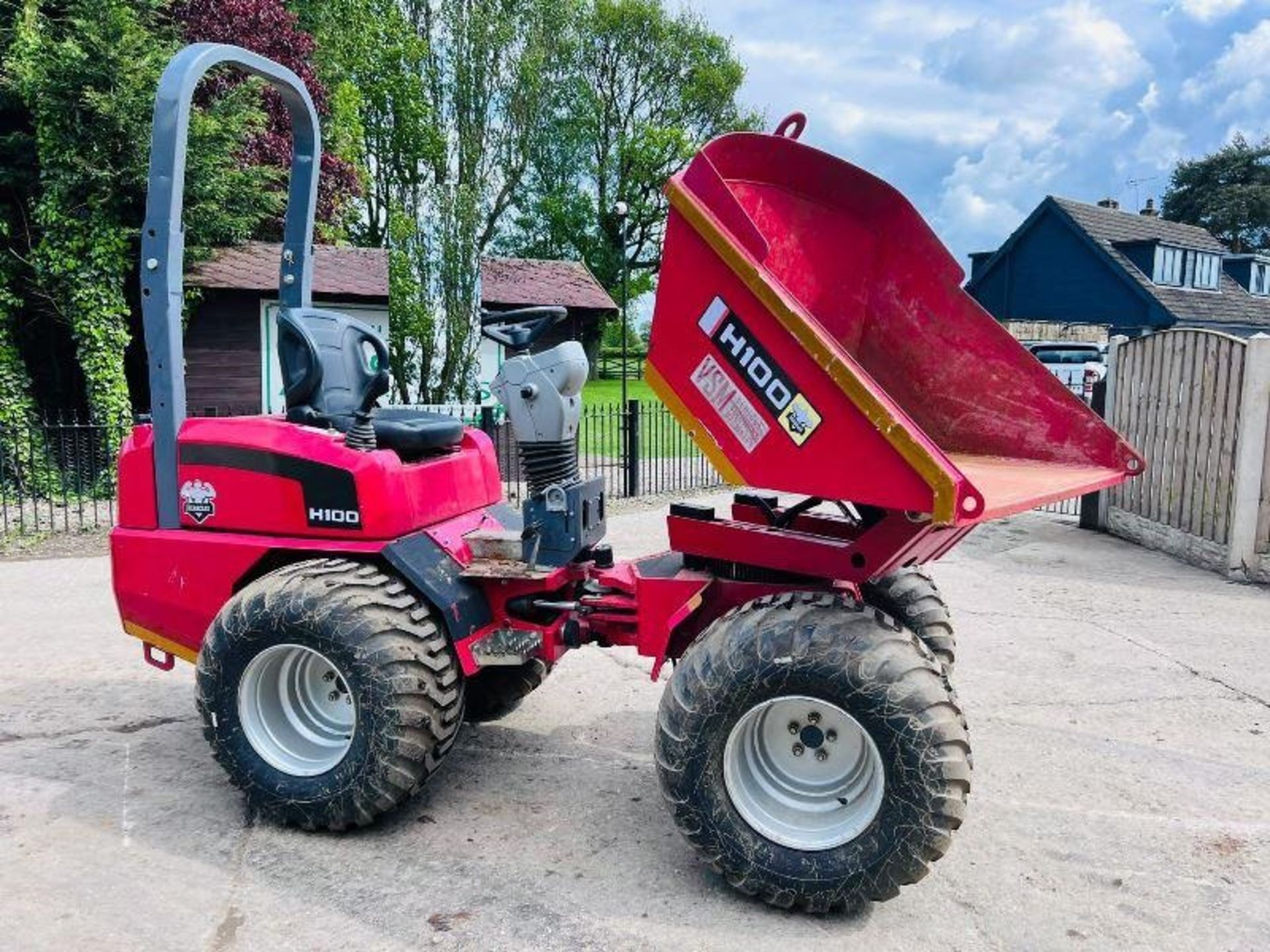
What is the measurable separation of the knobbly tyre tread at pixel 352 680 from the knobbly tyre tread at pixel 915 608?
173cm

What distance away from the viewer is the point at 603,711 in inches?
188

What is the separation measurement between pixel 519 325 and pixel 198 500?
4.68ft

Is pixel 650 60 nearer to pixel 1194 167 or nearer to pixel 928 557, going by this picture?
pixel 1194 167

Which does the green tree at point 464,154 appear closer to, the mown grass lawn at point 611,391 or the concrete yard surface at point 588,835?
the mown grass lawn at point 611,391

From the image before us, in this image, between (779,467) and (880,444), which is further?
(779,467)

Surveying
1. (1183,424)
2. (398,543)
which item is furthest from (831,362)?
(1183,424)

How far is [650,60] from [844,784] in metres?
44.4

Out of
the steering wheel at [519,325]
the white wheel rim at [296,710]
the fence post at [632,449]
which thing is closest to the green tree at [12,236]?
the fence post at [632,449]

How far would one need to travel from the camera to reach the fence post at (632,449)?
11742 millimetres

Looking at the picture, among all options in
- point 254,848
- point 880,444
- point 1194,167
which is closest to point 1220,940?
point 880,444

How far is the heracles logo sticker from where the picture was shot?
379 centimetres

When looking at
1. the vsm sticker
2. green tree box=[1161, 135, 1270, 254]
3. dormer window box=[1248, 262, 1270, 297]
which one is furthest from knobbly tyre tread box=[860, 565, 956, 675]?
green tree box=[1161, 135, 1270, 254]

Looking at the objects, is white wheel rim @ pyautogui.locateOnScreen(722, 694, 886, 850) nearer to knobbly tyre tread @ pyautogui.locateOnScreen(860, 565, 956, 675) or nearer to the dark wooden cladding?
knobbly tyre tread @ pyautogui.locateOnScreen(860, 565, 956, 675)

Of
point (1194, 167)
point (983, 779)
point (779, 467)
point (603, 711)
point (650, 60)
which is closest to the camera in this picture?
point (779, 467)
